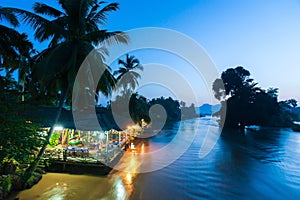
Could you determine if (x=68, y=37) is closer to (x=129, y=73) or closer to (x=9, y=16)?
(x=9, y=16)

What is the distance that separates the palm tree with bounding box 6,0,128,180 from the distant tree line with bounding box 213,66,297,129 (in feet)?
135

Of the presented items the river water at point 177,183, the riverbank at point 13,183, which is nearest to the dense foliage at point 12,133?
the riverbank at point 13,183

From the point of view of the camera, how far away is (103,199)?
6812mm

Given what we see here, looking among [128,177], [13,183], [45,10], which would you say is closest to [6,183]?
[13,183]

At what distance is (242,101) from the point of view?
4291 centimetres

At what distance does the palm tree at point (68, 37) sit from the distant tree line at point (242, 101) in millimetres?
41197

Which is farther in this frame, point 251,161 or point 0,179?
point 251,161

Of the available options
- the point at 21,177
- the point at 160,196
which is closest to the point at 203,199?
the point at 160,196

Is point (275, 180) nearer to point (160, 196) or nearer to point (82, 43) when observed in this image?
point (160, 196)

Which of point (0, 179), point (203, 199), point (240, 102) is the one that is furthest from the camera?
point (240, 102)

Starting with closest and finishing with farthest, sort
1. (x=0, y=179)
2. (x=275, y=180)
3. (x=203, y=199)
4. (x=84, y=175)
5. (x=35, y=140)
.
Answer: (x=35, y=140) < (x=0, y=179) < (x=203, y=199) < (x=84, y=175) < (x=275, y=180)

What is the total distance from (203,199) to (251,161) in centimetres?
946

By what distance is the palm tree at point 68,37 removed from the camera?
7461 millimetres

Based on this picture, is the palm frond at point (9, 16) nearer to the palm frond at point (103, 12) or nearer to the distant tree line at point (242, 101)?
the palm frond at point (103, 12)
